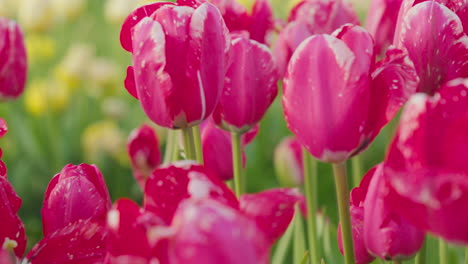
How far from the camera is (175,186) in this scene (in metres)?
0.46

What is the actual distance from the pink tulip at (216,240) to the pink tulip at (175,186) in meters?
0.09

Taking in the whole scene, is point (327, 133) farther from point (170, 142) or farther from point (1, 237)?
point (170, 142)

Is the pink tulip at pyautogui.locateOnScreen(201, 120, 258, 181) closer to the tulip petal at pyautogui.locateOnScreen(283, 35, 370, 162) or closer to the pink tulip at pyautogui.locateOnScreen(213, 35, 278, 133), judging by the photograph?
the pink tulip at pyautogui.locateOnScreen(213, 35, 278, 133)

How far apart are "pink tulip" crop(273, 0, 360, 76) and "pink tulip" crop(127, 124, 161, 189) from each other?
10.6 inches

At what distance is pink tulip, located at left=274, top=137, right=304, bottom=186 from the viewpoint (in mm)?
1390

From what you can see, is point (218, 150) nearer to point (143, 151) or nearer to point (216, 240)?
point (143, 151)

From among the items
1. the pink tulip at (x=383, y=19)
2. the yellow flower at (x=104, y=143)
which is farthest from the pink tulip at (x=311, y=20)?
the yellow flower at (x=104, y=143)

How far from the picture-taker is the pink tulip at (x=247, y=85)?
2.36ft

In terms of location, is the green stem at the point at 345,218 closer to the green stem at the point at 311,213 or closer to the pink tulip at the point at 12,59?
the green stem at the point at 311,213

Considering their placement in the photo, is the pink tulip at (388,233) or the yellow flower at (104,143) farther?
the yellow flower at (104,143)

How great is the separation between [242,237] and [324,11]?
60 centimetres

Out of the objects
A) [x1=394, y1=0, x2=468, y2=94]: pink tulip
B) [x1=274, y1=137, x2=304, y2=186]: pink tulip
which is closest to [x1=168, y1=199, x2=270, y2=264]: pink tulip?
[x1=394, y1=0, x2=468, y2=94]: pink tulip

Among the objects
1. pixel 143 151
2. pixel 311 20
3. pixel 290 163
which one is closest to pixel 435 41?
pixel 311 20

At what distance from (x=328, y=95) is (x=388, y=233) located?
122 millimetres
